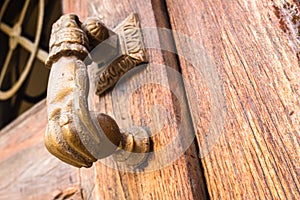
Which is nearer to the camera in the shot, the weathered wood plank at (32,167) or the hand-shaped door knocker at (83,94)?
the hand-shaped door knocker at (83,94)

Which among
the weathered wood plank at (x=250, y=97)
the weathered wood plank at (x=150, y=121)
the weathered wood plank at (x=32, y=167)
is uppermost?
the weathered wood plank at (x=250, y=97)

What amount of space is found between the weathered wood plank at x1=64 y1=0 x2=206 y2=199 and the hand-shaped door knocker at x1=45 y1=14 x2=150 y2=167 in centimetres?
2

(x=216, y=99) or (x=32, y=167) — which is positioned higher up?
(x=216, y=99)

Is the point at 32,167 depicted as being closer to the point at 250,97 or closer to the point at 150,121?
the point at 150,121

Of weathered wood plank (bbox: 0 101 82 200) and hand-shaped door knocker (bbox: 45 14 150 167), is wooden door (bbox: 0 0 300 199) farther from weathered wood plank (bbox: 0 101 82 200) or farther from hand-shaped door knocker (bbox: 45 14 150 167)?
weathered wood plank (bbox: 0 101 82 200)

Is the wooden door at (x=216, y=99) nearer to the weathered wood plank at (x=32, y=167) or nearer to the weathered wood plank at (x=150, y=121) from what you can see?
the weathered wood plank at (x=150, y=121)

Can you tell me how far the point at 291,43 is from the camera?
13.5 inches

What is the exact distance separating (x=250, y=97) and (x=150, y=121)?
0.39 feet

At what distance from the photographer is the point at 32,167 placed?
0.75 metres

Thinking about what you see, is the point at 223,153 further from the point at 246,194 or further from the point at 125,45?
the point at 125,45

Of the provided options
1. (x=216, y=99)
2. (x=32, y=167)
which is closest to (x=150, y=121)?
(x=216, y=99)

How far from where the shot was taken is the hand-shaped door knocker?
344 millimetres

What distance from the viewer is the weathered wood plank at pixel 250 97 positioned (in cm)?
32

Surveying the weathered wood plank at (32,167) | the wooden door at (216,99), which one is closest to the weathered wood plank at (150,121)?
the wooden door at (216,99)
